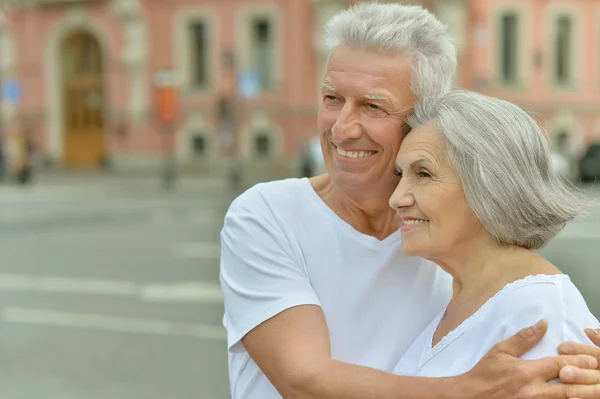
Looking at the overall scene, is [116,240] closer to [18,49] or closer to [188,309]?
[188,309]

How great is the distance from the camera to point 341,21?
2176mm

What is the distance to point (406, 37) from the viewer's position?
83.0 inches

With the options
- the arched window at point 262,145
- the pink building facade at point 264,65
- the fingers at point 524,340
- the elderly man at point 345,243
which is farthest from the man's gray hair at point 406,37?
the arched window at point 262,145

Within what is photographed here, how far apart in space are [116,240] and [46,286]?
4030 mm

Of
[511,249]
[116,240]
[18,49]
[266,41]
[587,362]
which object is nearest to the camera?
[587,362]

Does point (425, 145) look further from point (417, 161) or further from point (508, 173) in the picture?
point (508, 173)

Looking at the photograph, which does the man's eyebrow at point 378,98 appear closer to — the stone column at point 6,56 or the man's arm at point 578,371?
the man's arm at point 578,371

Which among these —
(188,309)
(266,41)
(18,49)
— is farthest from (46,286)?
(18,49)

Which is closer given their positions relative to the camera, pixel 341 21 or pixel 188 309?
pixel 341 21

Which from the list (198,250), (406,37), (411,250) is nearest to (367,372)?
(411,250)

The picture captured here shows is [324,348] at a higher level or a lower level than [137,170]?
higher

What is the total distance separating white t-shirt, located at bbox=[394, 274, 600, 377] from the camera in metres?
1.75

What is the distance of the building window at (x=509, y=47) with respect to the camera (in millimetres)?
32406

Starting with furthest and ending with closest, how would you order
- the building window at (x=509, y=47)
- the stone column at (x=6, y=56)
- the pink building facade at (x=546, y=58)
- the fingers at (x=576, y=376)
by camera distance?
the stone column at (x=6, y=56)
the building window at (x=509, y=47)
the pink building facade at (x=546, y=58)
the fingers at (x=576, y=376)
